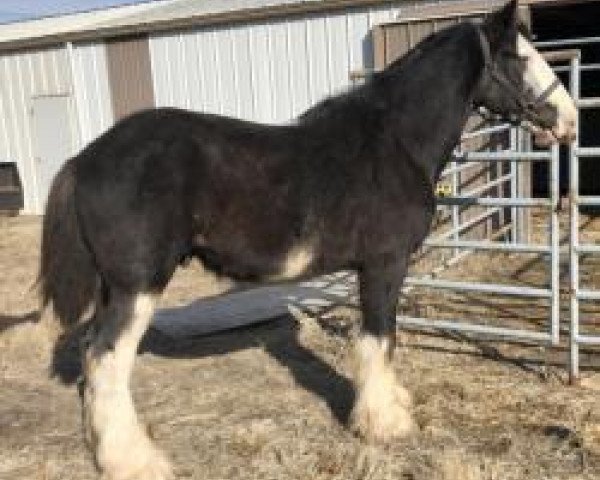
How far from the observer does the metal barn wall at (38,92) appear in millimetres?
13852

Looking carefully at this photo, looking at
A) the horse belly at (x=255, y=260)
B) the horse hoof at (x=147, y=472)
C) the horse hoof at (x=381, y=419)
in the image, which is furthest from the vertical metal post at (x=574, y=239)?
A: the horse hoof at (x=147, y=472)

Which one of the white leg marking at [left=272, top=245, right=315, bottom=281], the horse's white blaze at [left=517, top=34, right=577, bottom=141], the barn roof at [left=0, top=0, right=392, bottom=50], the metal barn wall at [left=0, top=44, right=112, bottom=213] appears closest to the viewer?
the white leg marking at [left=272, top=245, right=315, bottom=281]

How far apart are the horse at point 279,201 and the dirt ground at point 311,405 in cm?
27

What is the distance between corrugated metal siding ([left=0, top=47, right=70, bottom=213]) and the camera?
565 inches

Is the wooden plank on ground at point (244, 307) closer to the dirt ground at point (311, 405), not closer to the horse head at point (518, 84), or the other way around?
the dirt ground at point (311, 405)

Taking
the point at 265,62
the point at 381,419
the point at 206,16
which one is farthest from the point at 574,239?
the point at 206,16

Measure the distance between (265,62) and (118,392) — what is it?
27.7 ft

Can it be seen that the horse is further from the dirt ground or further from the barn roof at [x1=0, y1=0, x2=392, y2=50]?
the barn roof at [x1=0, y1=0, x2=392, y2=50]

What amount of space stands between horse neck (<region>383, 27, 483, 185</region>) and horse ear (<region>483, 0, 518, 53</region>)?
0.08m

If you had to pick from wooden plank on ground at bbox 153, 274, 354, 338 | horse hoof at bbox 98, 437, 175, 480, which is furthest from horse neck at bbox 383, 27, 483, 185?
wooden plank on ground at bbox 153, 274, 354, 338

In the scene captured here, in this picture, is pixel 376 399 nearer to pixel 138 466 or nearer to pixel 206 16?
pixel 138 466

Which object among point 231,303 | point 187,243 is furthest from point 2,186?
point 187,243

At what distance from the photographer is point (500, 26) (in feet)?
14.6

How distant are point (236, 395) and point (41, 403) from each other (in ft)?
3.85
